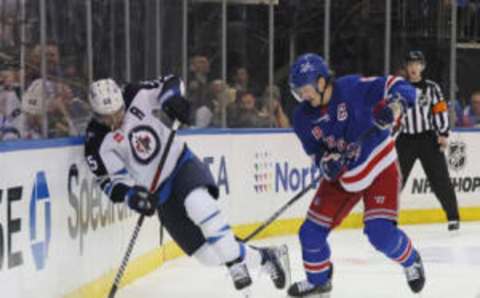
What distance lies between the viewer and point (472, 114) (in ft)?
29.5

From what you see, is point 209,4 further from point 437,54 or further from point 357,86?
point 357,86

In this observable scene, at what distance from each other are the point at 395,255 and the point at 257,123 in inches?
131

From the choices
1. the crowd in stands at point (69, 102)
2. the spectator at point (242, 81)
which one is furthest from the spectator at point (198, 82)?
the spectator at point (242, 81)

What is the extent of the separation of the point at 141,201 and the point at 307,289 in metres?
0.93

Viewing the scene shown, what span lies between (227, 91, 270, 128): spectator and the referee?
1065 millimetres

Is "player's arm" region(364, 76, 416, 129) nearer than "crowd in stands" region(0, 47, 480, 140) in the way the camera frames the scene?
No

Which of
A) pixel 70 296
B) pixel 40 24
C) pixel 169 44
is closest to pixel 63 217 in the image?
pixel 70 296

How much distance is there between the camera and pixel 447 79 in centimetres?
913

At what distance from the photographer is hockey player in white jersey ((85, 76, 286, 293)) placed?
15.4ft

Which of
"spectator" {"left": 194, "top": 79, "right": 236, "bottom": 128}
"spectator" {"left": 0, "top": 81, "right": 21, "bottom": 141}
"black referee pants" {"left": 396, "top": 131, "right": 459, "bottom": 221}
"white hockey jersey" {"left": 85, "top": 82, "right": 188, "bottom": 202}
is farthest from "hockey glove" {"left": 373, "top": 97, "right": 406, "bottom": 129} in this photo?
"spectator" {"left": 194, "top": 79, "right": 236, "bottom": 128}

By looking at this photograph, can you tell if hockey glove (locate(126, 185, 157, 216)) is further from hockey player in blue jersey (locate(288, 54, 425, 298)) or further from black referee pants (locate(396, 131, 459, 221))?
black referee pants (locate(396, 131, 459, 221))

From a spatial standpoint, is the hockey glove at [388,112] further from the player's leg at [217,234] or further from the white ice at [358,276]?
the white ice at [358,276]

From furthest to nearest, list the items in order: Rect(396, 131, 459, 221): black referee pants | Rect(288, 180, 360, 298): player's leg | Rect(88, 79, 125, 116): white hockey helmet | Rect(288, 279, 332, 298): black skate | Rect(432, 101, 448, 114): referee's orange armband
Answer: Rect(396, 131, 459, 221): black referee pants < Rect(432, 101, 448, 114): referee's orange armband < Rect(288, 279, 332, 298): black skate < Rect(288, 180, 360, 298): player's leg < Rect(88, 79, 125, 116): white hockey helmet

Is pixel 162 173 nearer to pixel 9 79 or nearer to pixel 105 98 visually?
pixel 105 98
